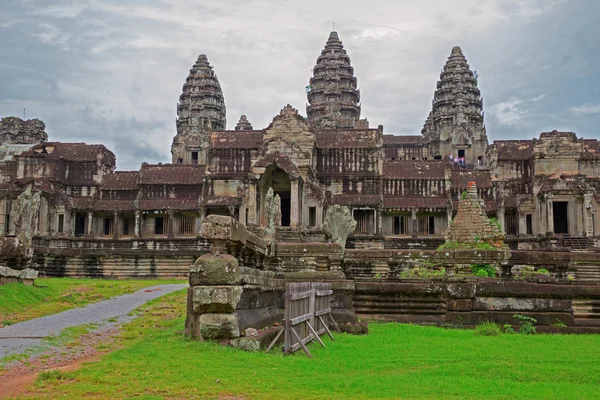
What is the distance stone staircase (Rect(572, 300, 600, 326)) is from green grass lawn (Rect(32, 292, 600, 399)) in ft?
9.29

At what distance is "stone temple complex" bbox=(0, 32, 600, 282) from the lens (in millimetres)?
42594

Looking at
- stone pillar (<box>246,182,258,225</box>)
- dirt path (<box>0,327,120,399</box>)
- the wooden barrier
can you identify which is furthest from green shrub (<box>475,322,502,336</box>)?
stone pillar (<box>246,182,258,225</box>)

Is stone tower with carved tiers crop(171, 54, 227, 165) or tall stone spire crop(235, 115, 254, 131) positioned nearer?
stone tower with carved tiers crop(171, 54, 227, 165)

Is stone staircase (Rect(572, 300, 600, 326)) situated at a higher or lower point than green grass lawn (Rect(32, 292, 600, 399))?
higher

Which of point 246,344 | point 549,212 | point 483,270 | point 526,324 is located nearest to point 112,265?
point 483,270

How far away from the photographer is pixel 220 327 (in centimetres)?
1004

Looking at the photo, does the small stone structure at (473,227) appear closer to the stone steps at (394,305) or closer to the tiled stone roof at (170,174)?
the stone steps at (394,305)

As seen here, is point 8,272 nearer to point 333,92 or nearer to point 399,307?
point 399,307

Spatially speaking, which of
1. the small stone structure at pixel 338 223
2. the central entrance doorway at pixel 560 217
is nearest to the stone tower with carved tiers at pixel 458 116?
the central entrance doorway at pixel 560 217

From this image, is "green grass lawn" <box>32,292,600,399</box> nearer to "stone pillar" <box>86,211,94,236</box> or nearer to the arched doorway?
the arched doorway

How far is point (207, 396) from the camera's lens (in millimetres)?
7254

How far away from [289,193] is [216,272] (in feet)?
116

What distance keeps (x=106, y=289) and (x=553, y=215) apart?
A: 3407cm

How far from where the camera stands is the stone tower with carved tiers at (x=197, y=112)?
74562 mm
